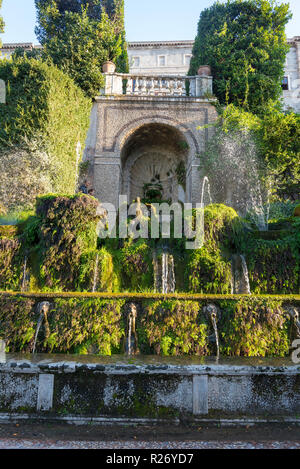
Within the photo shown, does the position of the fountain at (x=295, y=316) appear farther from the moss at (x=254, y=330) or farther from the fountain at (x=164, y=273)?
the fountain at (x=164, y=273)

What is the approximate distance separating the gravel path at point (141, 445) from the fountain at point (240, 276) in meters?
4.59

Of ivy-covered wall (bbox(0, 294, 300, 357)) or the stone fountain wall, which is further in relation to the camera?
ivy-covered wall (bbox(0, 294, 300, 357))

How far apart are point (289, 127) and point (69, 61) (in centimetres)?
928

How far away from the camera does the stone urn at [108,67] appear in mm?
15336

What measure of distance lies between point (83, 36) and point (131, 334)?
1497 centimetres

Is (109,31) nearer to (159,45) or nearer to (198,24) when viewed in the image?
(198,24)

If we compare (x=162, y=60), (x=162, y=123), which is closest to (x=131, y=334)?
(x=162, y=123)

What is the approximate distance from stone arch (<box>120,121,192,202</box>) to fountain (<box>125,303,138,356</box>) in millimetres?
11075

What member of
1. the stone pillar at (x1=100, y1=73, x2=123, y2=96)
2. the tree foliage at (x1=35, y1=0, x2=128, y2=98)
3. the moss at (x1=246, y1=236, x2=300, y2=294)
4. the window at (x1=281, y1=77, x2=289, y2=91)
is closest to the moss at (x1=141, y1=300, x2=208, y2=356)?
the moss at (x1=246, y1=236, x2=300, y2=294)

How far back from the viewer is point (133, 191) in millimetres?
16719

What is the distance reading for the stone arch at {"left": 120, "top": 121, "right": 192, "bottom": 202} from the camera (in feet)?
50.9

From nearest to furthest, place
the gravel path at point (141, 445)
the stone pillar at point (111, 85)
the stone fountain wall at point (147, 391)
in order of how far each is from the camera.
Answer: the gravel path at point (141, 445) → the stone fountain wall at point (147, 391) → the stone pillar at point (111, 85)

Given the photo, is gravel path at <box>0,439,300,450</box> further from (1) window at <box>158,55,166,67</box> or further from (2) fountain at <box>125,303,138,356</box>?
(1) window at <box>158,55,166,67</box>

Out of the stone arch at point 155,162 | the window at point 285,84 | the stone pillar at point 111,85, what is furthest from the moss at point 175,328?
the window at point 285,84
